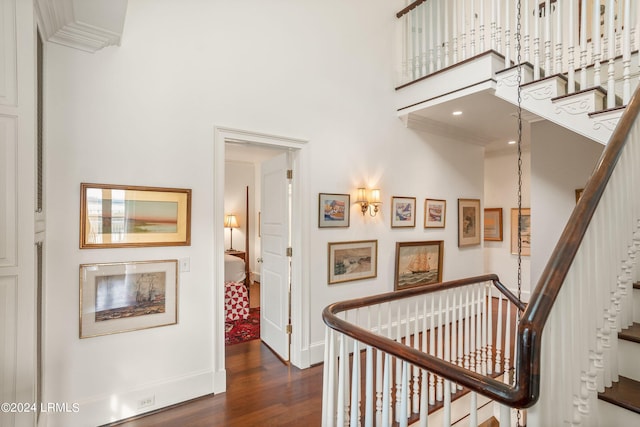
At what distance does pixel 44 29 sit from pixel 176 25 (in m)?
0.91

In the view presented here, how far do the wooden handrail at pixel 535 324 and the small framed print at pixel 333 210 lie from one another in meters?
1.83

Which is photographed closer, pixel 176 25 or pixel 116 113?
pixel 116 113

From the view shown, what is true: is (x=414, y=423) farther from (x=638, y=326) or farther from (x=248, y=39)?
(x=248, y=39)

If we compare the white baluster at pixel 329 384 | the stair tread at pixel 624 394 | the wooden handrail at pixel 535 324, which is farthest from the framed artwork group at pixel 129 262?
the stair tread at pixel 624 394

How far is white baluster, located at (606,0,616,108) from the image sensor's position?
96.0 inches

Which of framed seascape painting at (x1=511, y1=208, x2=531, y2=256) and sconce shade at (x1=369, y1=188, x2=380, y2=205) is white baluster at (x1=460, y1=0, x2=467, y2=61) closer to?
sconce shade at (x1=369, y1=188, x2=380, y2=205)

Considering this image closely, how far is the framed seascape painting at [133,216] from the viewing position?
2309 mm

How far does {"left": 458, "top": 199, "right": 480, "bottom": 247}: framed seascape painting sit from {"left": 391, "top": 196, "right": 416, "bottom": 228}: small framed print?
3.28 ft

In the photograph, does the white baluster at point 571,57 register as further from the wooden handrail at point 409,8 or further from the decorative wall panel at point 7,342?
the decorative wall panel at point 7,342

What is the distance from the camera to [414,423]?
234 cm

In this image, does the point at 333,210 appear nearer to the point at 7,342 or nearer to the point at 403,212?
the point at 403,212

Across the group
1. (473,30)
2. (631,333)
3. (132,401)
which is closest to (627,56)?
(473,30)

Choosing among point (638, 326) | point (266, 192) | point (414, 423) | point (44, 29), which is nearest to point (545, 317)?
point (638, 326)

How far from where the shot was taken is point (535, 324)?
0.95m
